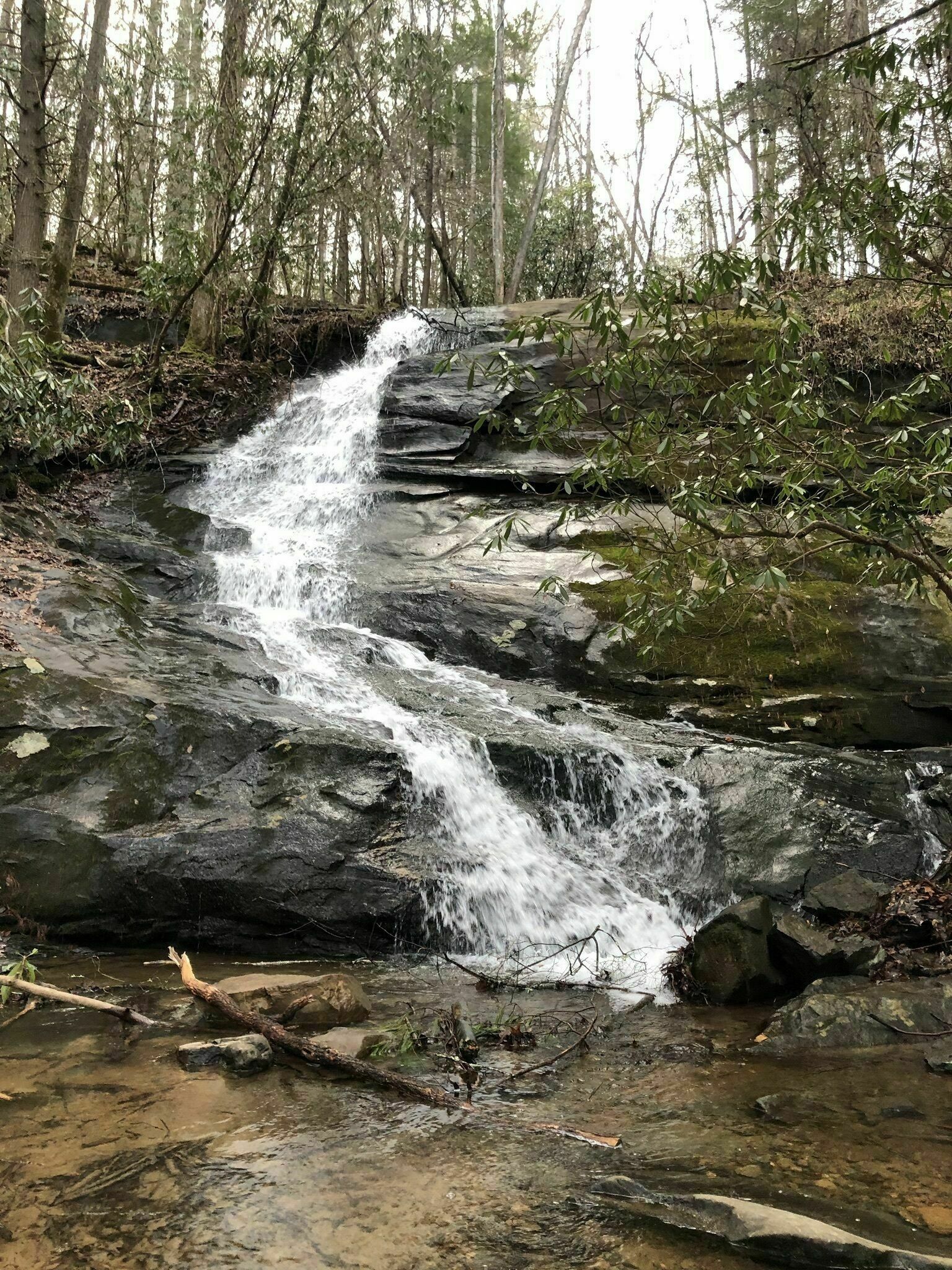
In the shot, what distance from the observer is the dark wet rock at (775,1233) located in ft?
7.04

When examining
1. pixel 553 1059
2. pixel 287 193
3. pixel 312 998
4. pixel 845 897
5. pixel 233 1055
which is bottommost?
pixel 845 897

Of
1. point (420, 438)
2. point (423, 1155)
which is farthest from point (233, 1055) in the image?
point (420, 438)

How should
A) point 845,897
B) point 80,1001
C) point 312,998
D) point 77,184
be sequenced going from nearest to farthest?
point 80,1001, point 312,998, point 845,897, point 77,184

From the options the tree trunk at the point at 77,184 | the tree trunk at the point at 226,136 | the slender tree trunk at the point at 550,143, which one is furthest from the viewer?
the slender tree trunk at the point at 550,143

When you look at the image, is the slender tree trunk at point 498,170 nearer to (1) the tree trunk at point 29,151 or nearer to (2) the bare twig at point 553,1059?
(1) the tree trunk at point 29,151

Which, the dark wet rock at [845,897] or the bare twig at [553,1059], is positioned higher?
the bare twig at [553,1059]

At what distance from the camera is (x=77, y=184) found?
11109mm

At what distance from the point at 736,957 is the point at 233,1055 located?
2837mm

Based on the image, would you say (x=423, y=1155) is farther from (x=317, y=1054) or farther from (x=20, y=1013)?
(x=20, y=1013)

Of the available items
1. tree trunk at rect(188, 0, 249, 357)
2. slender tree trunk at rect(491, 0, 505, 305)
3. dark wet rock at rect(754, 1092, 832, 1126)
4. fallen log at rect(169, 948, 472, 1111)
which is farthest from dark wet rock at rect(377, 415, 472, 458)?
dark wet rock at rect(754, 1092, 832, 1126)

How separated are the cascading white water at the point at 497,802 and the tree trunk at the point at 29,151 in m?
3.63

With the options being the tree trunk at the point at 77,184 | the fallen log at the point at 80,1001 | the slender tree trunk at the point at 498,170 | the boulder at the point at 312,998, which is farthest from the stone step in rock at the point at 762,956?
the slender tree trunk at the point at 498,170

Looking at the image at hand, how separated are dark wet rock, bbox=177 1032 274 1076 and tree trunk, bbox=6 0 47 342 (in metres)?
7.75

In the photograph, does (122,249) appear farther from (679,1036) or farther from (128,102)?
(679,1036)
